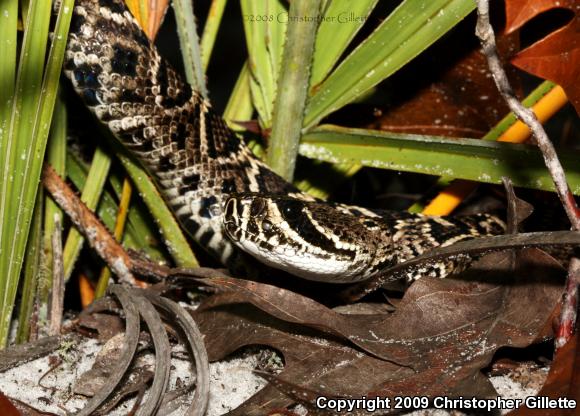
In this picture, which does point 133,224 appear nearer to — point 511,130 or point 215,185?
point 215,185

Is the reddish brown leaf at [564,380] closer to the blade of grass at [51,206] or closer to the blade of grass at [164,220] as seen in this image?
the blade of grass at [164,220]

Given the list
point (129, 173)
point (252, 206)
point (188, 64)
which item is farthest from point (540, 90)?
point (129, 173)

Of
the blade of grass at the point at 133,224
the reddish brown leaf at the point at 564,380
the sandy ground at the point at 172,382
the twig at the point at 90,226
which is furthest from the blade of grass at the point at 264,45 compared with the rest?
the reddish brown leaf at the point at 564,380

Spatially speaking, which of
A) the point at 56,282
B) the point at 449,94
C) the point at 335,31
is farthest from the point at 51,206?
the point at 449,94

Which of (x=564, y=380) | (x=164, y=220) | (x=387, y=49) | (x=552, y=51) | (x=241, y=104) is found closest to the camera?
Result: (x=564, y=380)

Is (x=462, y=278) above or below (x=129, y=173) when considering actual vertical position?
below

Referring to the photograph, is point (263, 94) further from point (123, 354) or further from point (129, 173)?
point (123, 354)
